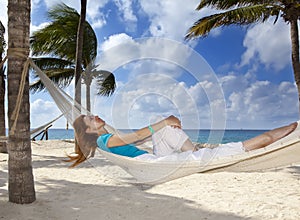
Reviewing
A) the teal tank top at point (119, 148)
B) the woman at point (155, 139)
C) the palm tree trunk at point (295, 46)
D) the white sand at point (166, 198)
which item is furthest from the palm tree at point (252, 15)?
the teal tank top at point (119, 148)

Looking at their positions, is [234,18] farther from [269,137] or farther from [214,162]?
[214,162]

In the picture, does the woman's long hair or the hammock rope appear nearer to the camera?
the hammock rope

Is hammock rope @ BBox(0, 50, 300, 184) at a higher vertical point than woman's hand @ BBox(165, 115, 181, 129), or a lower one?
lower

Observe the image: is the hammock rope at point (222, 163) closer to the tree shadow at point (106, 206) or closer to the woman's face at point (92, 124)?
the woman's face at point (92, 124)

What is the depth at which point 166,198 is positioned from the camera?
284 centimetres

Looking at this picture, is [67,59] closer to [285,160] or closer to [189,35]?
[189,35]

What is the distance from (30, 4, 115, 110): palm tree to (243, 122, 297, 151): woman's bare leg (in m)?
5.33

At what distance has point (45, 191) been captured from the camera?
308 centimetres

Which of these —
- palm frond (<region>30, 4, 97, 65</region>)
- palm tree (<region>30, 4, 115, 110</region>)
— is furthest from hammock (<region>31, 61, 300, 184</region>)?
palm frond (<region>30, 4, 97, 65</region>)

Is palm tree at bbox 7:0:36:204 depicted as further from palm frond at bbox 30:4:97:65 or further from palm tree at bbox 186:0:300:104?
palm frond at bbox 30:4:97:65

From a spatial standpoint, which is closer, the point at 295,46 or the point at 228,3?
the point at 295,46

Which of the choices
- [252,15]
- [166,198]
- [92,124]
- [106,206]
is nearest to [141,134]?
[92,124]

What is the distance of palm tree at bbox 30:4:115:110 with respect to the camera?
7.26 metres

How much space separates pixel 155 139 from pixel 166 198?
3.28 ft
